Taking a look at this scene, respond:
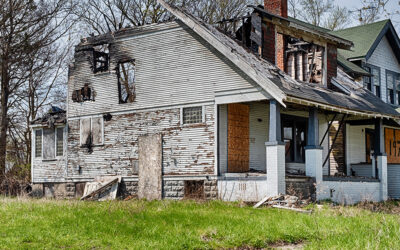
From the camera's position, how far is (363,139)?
2903cm

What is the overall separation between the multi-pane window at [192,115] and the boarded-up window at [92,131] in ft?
14.7

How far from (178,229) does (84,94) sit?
1413 cm

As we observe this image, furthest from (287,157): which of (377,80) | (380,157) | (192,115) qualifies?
(377,80)

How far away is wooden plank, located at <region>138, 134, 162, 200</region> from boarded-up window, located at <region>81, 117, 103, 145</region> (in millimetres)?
2458

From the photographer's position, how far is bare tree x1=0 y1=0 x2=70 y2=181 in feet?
101

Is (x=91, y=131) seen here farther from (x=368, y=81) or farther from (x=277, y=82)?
(x=368, y=81)

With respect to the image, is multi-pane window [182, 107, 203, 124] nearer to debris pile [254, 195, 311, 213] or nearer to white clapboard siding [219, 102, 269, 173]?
white clapboard siding [219, 102, 269, 173]

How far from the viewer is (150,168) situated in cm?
2214

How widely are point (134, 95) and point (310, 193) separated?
27.3 ft

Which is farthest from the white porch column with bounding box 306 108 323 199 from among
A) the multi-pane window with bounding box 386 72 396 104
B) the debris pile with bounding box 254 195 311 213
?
the multi-pane window with bounding box 386 72 396 104

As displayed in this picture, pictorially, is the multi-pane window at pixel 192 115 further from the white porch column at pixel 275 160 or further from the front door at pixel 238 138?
the white porch column at pixel 275 160

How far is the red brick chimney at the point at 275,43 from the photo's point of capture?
22.4 metres

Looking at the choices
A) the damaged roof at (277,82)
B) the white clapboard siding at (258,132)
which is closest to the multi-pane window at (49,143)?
the damaged roof at (277,82)

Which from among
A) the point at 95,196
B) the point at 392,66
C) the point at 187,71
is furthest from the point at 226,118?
the point at 392,66
